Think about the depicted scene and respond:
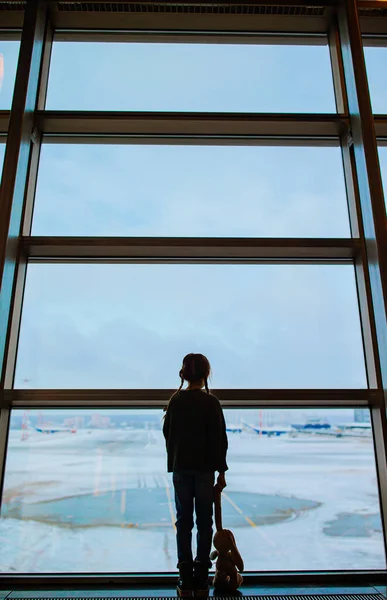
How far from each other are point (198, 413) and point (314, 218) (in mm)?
1709

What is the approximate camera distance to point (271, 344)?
277 centimetres

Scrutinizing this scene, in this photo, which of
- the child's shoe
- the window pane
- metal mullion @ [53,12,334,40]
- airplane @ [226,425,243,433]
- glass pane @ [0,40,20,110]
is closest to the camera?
the child's shoe

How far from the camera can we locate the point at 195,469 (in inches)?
81.7

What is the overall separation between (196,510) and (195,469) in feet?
0.72

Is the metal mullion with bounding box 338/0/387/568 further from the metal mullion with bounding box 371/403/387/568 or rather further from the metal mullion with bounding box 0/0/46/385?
the metal mullion with bounding box 0/0/46/385

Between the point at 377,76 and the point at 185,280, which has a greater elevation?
the point at 377,76

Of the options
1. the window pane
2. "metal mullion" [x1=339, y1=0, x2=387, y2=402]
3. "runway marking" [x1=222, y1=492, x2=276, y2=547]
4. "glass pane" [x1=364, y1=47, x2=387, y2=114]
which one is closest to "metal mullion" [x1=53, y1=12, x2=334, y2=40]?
"metal mullion" [x1=339, y1=0, x2=387, y2=402]

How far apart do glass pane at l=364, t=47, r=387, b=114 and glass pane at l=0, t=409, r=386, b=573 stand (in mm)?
2423

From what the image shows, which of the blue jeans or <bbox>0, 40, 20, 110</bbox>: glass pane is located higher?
<bbox>0, 40, 20, 110</bbox>: glass pane

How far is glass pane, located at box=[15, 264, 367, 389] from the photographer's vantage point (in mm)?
2689

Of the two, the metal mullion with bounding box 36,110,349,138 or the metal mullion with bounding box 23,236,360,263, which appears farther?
the metal mullion with bounding box 36,110,349,138

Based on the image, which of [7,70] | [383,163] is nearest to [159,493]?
[383,163]

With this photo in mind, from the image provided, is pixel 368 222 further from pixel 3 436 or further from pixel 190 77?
pixel 3 436

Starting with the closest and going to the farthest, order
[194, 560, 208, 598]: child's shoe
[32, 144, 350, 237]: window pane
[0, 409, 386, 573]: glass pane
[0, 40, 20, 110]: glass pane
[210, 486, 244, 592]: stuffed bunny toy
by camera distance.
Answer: [194, 560, 208, 598]: child's shoe < [210, 486, 244, 592]: stuffed bunny toy < [0, 409, 386, 573]: glass pane < [32, 144, 350, 237]: window pane < [0, 40, 20, 110]: glass pane
